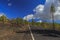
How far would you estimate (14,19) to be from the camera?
149 metres

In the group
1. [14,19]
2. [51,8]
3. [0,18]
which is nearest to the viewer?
[51,8]

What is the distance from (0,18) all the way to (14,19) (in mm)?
24212

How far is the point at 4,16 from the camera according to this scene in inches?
5015

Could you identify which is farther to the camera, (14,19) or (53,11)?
(14,19)

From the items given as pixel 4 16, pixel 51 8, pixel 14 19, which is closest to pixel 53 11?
pixel 51 8

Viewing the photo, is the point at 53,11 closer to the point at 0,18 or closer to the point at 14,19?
the point at 0,18

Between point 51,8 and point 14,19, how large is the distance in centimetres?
6827

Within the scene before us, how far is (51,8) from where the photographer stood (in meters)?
84.3

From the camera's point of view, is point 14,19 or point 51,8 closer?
point 51,8

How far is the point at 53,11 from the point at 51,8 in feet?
5.26

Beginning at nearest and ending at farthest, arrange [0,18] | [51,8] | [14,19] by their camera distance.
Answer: [51,8], [0,18], [14,19]

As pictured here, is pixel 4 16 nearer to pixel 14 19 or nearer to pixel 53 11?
pixel 14 19

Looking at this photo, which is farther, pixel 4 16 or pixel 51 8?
pixel 4 16

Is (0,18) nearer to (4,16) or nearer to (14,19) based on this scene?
(4,16)
